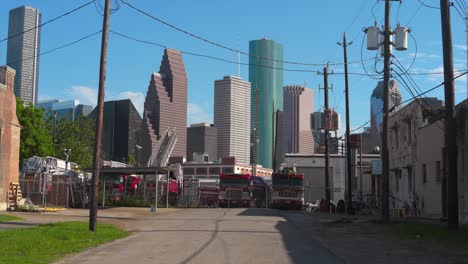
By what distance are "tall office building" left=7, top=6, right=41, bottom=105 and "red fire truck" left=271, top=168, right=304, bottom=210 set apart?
19979mm

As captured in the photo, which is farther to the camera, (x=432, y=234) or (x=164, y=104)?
(x=164, y=104)

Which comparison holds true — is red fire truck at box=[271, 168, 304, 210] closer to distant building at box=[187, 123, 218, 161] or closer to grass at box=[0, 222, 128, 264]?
grass at box=[0, 222, 128, 264]

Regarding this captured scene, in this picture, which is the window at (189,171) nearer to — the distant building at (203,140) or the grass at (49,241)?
the distant building at (203,140)

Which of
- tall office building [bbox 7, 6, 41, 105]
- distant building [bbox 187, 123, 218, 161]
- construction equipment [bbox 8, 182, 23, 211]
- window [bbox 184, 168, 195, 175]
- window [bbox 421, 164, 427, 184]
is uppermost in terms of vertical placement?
distant building [bbox 187, 123, 218, 161]

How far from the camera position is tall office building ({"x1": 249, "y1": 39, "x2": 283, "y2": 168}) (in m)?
59.8

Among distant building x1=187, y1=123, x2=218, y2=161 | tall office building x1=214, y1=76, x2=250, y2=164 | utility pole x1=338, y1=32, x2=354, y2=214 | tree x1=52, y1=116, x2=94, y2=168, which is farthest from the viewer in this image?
distant building x1=187, y1=123, x2=218, y2=161

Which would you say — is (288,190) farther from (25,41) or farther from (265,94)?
(265,94)

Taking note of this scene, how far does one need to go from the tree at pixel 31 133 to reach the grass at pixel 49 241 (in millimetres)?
44220

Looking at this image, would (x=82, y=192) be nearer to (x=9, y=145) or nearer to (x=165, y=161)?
(x=9, y=145)

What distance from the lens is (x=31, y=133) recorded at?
6219 centimetres

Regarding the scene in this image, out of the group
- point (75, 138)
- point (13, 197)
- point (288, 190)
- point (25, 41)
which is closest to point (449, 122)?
point (13, 197)

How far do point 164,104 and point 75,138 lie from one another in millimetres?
45485

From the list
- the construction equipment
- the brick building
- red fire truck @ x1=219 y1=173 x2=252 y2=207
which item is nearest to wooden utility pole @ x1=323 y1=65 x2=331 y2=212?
red fire truck @ x1=219 y1=173 x2=252 y2=207

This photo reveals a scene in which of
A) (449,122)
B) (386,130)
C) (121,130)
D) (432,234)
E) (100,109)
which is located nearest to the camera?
(432,234)
